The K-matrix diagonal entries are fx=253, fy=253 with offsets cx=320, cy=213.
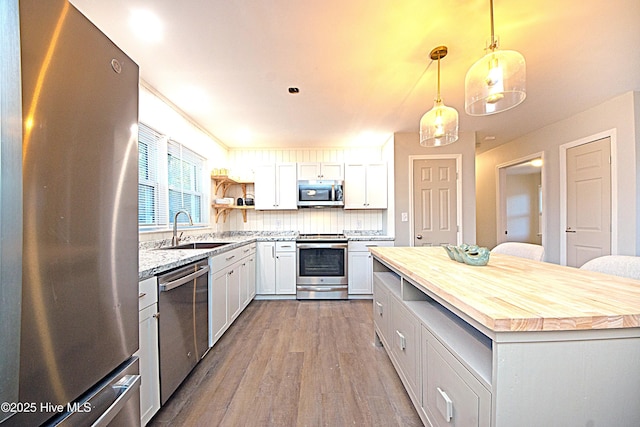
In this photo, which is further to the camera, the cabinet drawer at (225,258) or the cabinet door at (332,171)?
the cabinet door at (332,171)

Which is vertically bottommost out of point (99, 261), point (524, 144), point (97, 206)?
point (99, 261)

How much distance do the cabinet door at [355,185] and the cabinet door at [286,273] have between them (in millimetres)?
1244

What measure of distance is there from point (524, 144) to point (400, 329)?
4180 mm

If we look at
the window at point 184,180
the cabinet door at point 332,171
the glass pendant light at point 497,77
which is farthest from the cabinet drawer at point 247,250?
the glass pendant light at point 497,77

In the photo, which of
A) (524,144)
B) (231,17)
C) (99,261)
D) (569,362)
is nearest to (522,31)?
(231,17)

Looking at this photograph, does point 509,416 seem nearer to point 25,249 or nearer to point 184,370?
point 25,249

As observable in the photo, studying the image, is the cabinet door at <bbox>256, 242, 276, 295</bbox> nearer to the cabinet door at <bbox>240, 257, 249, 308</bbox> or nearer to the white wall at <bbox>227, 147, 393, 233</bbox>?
the cabinet door at <bbox>240, 257, 249, 308</bbox>

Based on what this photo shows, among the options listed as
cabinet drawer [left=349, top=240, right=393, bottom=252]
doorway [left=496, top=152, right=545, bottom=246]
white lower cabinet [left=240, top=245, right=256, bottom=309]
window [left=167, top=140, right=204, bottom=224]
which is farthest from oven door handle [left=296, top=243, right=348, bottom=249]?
doorway [left=496, top=152, right=545, bottom=246]

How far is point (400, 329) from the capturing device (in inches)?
64.1

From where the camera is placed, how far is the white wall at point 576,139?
2648 millimetres

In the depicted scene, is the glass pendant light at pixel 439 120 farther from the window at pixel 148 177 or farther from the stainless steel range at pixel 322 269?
the window at pixel 148 177

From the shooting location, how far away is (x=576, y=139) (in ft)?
10.7

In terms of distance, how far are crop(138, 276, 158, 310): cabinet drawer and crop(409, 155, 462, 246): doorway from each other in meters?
3.32

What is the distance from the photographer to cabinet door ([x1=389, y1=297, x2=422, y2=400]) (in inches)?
53.9
